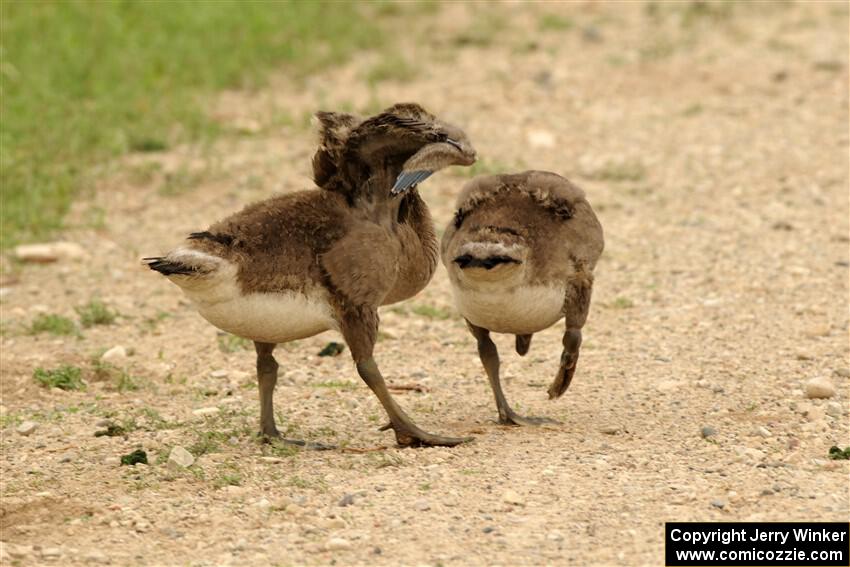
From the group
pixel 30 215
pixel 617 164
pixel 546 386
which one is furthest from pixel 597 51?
pixel 546 386

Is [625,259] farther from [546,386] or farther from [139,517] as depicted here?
[139,517]

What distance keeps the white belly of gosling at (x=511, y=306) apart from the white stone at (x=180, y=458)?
138 cm

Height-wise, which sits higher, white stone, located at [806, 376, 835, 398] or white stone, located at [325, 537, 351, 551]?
white stone, located at [806, 376, 835, 398]

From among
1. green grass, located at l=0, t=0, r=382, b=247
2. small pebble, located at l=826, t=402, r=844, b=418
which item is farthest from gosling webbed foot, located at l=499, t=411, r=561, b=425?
green grass, located at l=0, t=0, r=382, b=247

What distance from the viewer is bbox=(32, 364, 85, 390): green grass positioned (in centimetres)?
739

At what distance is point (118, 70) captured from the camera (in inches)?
500

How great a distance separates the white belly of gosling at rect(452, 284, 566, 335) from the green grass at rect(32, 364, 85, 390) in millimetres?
2284

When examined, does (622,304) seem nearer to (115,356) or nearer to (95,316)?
(115,356)

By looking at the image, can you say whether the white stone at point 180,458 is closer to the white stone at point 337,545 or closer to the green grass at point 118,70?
the white stone at point 337,545

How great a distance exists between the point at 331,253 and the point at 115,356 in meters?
2.35

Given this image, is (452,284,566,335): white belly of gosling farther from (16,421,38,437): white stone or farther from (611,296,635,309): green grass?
(611,296,635,309): green grass

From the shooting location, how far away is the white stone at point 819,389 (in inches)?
269

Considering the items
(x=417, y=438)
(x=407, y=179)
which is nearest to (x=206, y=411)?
(x=417, y=438)

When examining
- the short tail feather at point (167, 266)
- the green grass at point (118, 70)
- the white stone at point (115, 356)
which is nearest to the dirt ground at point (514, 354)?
the white stone at point (115, 356)
